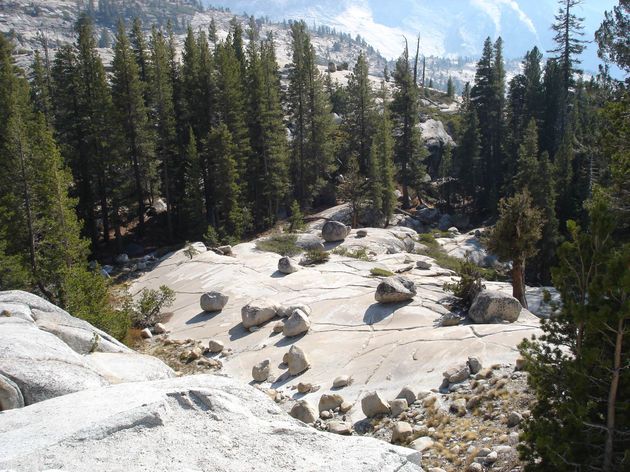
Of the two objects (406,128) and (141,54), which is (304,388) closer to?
(141,54)

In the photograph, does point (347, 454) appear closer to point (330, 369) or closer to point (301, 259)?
point (330, 369)

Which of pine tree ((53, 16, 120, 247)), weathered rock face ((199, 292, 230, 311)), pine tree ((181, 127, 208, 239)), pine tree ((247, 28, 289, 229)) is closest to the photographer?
weathered rock face ((199, 292, 230, 311))

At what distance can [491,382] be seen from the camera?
41.2 ft

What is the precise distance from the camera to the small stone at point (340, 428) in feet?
39.9

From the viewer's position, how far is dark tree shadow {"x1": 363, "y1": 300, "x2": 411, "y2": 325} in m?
19.2

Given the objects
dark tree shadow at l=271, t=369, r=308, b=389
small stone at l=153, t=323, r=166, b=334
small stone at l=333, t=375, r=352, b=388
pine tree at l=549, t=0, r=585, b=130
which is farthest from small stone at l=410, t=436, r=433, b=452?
pine tree at l=549, t=0, r=585, b=130

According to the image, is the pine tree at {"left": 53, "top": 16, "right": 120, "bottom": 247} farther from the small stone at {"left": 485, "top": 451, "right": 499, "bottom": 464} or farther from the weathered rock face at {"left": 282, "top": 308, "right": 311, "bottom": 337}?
the small stone at {"left": 485, "top": 451, "right": 499, "bottom": 464}

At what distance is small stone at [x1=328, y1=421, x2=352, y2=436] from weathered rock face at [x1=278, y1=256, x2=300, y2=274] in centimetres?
1365

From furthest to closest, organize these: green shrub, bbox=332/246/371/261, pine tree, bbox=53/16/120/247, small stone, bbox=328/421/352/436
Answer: pine tree, bbox=53/16/120/247 < green shrub, bbox=332/246/371/261 < small stone, bbox=328/421/352/436

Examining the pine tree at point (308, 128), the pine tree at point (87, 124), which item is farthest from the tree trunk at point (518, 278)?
the pine tree at point (87, 124)

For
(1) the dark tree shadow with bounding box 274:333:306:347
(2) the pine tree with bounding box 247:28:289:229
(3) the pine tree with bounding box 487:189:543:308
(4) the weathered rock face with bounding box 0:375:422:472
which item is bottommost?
(1) the dark tree shadow with bounding box 274:333:306:347

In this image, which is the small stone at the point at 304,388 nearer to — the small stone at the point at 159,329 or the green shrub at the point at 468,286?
the green shrub at the point at 468,286

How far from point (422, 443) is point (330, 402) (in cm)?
343

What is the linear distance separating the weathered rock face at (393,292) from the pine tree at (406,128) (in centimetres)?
3493
